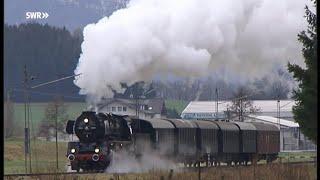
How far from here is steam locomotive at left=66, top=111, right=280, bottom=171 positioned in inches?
1225

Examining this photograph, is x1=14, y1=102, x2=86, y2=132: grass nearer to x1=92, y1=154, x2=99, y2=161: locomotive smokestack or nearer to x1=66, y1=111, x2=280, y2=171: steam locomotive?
x1=66, y1=111, x2=280, y2=171: steam locomotive

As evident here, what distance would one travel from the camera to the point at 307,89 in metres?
21.2

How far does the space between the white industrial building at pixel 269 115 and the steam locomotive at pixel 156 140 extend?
110 ft

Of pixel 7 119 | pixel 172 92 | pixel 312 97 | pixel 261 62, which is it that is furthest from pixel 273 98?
pixel 312 97

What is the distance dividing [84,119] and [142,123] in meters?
2.80

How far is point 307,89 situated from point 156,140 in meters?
13.3

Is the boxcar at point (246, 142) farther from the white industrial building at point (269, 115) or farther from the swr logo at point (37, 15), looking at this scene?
the swr logo at point (37, 15)

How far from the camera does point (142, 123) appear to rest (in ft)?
109

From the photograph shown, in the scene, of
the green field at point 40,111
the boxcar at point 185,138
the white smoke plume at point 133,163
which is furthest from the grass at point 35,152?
the white smoke plume at point 133,163

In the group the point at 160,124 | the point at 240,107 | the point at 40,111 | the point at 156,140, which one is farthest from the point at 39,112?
the point at 156,140

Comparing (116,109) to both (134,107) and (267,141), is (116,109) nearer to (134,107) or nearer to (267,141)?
(267,141)

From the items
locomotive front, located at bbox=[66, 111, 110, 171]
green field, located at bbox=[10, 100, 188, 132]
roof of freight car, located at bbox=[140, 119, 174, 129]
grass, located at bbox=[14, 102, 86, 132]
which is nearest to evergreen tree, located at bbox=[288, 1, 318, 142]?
locomotive front, located at bbox=[66, 111, 110, 171]

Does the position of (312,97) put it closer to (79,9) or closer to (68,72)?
(68,72)

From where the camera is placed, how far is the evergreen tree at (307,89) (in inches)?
815
